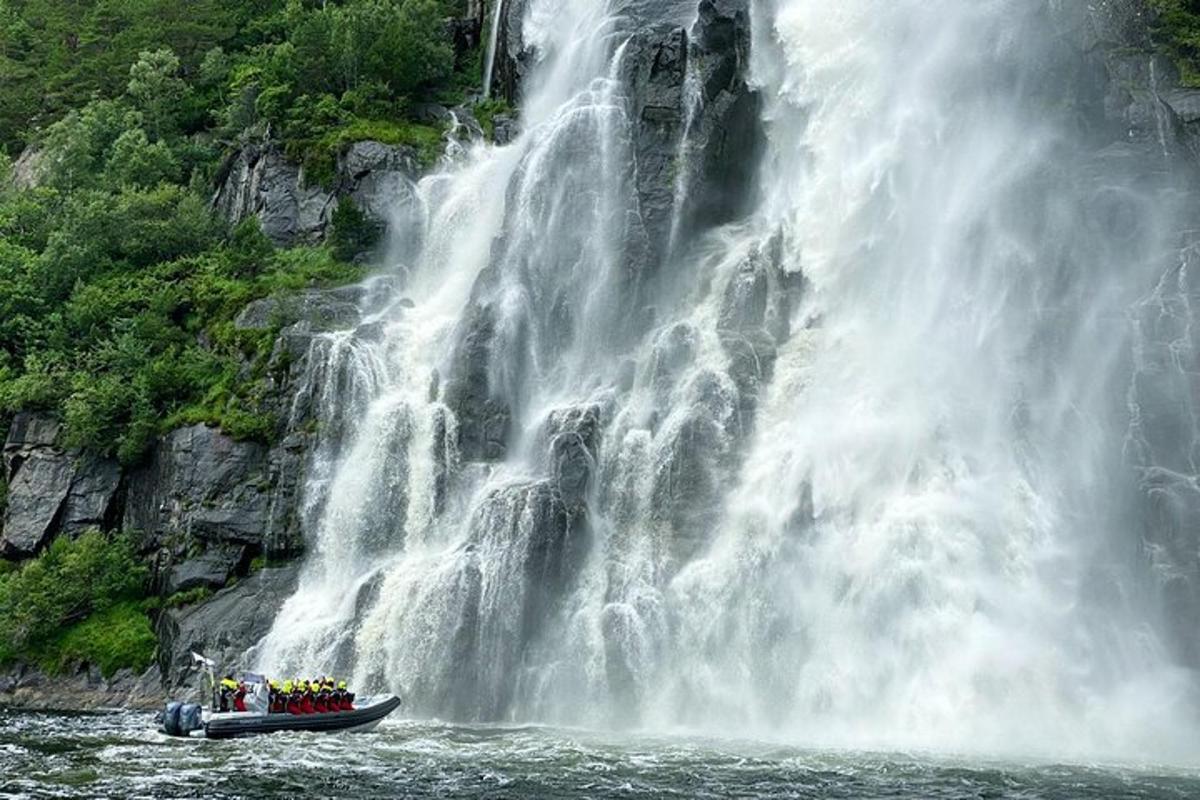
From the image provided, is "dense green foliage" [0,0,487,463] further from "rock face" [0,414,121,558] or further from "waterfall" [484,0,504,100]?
"waterfall" [484,0,504,100]

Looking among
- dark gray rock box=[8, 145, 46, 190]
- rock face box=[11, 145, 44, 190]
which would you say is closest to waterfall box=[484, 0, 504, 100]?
dark gray rock box=[8, 145, 46, 190]

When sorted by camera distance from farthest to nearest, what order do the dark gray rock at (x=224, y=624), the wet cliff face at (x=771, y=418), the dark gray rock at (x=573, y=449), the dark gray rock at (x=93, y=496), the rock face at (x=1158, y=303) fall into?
1. the dark gray rock at (x=93, y=496)
2. the dark gray rock at (x=224, y=624)
3. the dark gray rock at (x=573, y=449)
4. the wet cliff face at (x=771, y=418)
5. the rock face at (x=1158, y=303)

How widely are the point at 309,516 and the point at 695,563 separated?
1337 centimetres

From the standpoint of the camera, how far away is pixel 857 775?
23.4m

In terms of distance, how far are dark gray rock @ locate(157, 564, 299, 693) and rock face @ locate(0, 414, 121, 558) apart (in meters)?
6.64

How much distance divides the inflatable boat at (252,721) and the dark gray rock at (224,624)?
7014 mm

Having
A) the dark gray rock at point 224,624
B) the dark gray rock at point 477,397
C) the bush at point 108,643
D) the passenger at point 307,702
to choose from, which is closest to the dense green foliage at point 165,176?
the dark gray rock at point 224,624

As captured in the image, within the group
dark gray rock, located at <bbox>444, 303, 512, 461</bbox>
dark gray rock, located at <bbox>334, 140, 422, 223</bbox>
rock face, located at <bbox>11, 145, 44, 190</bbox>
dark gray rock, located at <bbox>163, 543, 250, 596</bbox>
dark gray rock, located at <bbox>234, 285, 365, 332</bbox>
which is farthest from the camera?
rock face, located at <bbox>11, 145, 44, 190</bbox>

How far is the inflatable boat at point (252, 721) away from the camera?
28.6 meters

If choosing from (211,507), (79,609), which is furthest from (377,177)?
(79,609)

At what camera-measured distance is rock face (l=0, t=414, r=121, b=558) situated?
140 feet

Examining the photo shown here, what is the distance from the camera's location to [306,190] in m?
53.0

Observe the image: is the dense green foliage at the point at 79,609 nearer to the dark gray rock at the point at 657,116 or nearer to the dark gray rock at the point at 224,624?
the dark gray rock at the point at 224,624

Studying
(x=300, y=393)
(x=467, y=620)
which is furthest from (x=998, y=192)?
(x=300, y=393)
